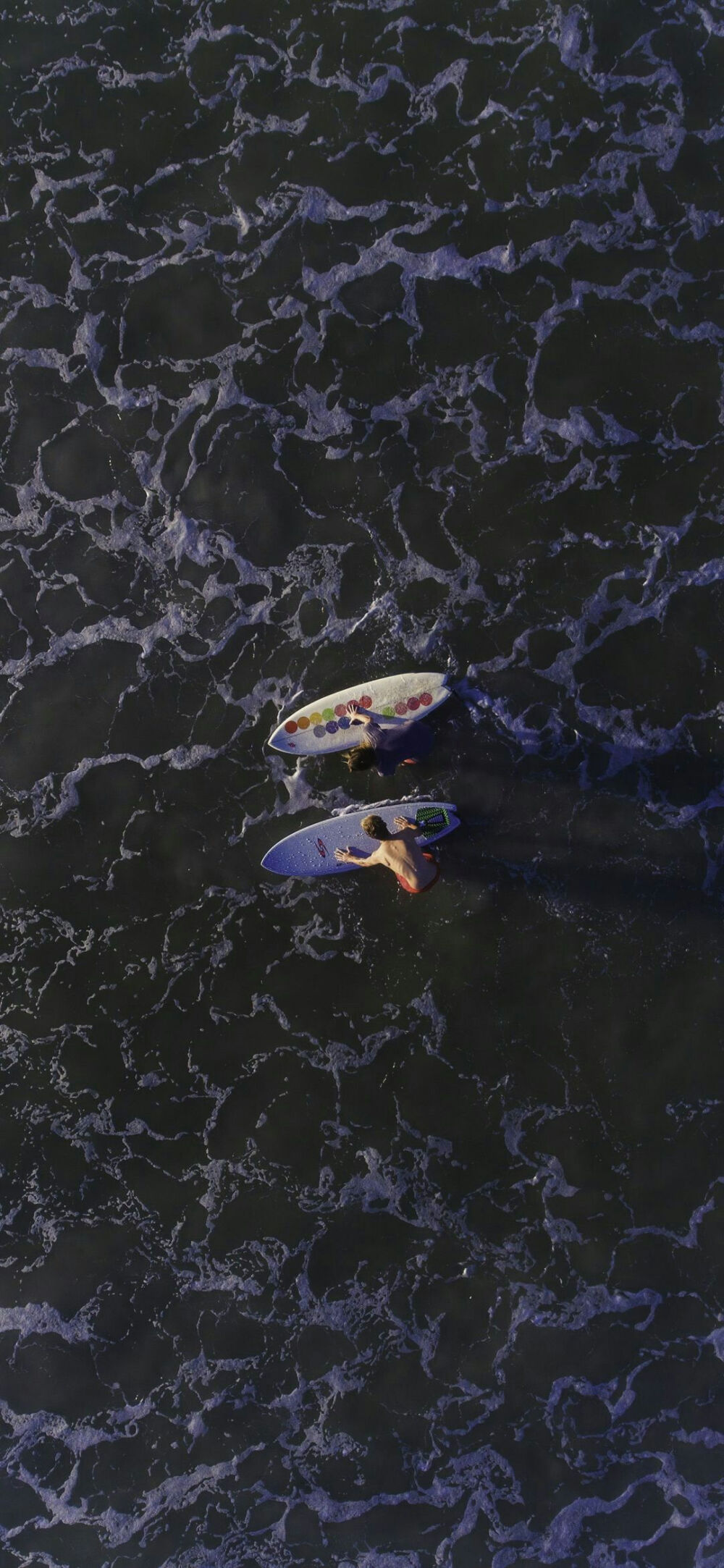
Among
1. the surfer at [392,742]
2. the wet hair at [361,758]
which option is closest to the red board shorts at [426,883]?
the surfer at [392,742]

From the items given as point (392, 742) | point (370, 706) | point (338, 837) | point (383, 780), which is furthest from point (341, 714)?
point (338, 837)

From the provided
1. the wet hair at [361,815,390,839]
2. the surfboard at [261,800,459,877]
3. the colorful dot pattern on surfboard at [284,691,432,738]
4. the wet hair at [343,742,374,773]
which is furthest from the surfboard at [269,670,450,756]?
the wet hair at [361,815,390,839]

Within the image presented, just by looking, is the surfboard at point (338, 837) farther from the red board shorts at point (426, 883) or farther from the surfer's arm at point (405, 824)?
the red board shorts at point (426, 883)

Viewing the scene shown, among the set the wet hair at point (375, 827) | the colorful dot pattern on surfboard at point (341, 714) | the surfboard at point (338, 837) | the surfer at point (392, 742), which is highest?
the colorful dot pattern on surfboard at point (341, 714)

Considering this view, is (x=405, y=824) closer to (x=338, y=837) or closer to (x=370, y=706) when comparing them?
(x=338, y=837)

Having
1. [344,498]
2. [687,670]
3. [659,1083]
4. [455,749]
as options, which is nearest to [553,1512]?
[659,1083]

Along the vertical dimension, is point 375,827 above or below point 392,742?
below

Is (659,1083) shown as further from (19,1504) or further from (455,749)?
(19,1504)
